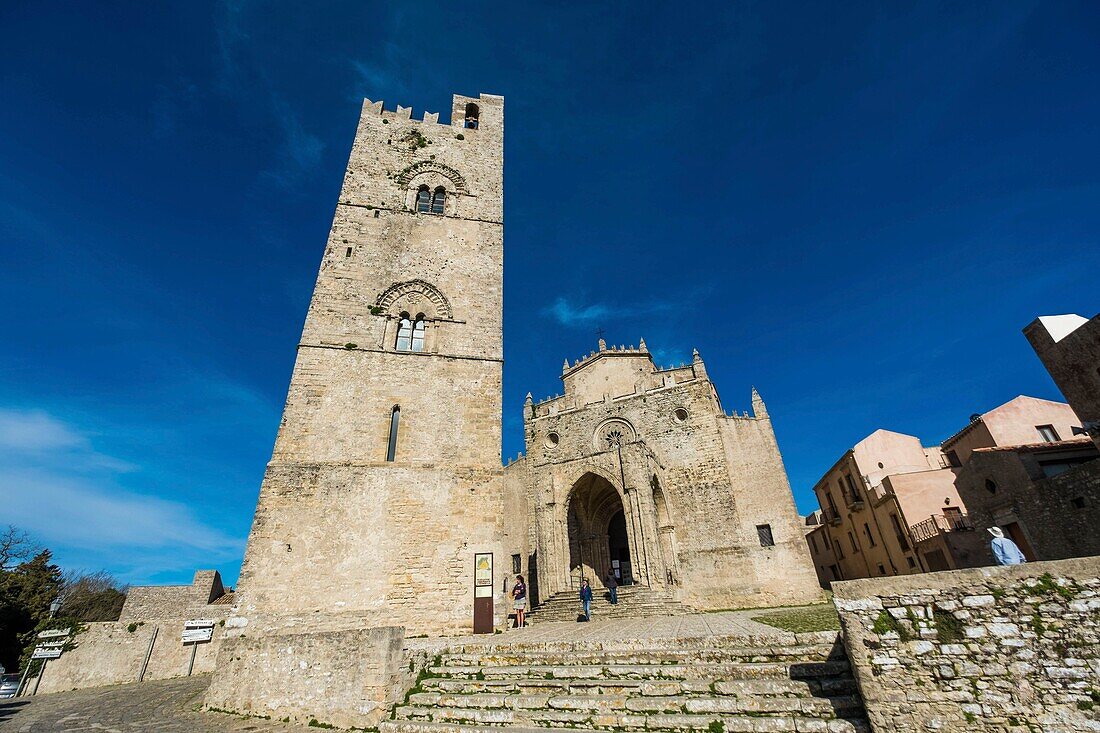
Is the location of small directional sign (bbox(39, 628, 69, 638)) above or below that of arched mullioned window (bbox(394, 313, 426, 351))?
below

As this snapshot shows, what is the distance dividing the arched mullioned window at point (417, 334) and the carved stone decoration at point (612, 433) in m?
13.7

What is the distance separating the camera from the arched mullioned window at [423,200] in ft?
51.2

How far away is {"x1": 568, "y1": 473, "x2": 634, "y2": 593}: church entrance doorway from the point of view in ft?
69.2

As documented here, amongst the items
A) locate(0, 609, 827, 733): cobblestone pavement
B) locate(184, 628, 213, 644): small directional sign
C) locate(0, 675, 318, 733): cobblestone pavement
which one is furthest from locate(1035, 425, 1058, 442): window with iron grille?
locate(184, 628, 213, 644): small directional sign

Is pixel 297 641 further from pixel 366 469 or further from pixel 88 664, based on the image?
pixel 88 664

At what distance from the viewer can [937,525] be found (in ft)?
60.7

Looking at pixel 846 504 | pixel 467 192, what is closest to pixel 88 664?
pixel 467 192

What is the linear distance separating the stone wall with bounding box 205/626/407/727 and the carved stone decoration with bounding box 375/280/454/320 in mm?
8898

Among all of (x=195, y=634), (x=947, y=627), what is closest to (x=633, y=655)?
(x=947, y=627)

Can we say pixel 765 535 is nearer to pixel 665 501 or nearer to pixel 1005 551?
pixel 665 501

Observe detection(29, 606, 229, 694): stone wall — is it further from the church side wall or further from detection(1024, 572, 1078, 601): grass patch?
the church side wall

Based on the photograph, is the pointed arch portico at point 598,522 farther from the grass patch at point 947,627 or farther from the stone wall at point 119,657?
the grass patch at point 947,627

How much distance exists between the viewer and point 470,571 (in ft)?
34.6

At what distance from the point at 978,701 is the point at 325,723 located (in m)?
7.75
